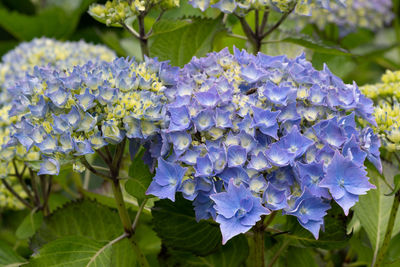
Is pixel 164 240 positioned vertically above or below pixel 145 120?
below

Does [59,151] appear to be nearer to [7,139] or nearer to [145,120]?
[145,120]

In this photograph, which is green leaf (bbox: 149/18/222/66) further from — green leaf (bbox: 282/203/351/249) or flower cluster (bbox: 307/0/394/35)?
flower cluster (bbox: 307/0/394/35)

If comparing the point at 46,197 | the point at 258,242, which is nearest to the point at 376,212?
the point at 258,242

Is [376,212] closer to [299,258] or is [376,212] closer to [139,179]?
[299,258]

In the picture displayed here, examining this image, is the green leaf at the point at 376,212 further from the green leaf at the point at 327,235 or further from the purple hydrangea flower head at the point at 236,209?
the purple hydrangea flower head at the point at 236,209

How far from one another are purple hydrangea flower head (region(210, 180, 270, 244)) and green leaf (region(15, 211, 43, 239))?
1.69 feet

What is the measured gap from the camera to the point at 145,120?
774mm

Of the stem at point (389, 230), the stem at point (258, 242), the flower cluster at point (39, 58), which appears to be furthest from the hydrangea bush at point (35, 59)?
the stem at point (389, 230)

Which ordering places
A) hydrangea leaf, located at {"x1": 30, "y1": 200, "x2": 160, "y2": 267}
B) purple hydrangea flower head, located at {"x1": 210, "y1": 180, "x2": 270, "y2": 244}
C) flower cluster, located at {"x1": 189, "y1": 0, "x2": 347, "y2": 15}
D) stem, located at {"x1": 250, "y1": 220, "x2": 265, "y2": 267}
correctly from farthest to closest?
1. hydrangea leaf, located at {"x1": 30, "y1": 200, "x2": 160, "y2": 267}
2. flower cluster, located at {"x1": 189, "y1": 0, "x2": 347, "y2": 15}
3. stem, located at {"x1": 250, "y1": 220, "x2": 265, "y2": 267}
4. purple hydrangea flower head, located at {"x1": 210, "y1": 180, "x2": 270, "y2": 244}

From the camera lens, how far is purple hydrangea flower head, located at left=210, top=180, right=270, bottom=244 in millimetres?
670

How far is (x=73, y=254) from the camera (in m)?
0.88

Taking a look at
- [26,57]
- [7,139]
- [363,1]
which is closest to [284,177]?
[7,139]

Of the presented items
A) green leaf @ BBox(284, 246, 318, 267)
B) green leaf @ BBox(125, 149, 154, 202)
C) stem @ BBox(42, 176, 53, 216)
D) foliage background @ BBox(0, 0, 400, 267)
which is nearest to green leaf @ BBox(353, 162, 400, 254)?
foliage background @ BBox(0, 0, 400, 267)

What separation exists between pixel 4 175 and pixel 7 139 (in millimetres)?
72
